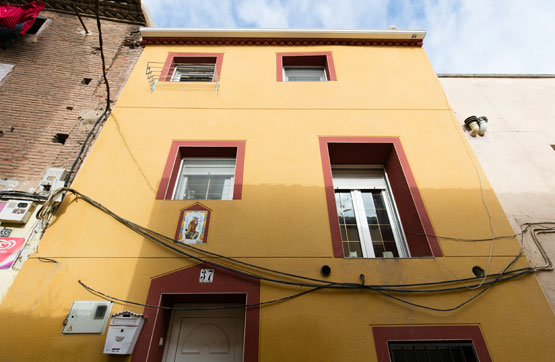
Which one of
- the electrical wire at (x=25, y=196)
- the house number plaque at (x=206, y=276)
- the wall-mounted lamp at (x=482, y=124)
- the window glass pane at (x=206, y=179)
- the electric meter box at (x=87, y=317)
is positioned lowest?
the electric meter box at (x=87, y=317)

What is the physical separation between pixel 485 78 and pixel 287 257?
647 cm

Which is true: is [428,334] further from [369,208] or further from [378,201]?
[378,201]

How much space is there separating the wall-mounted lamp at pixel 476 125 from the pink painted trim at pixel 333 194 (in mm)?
1581

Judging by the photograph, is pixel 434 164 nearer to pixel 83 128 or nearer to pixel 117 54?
pixel 83 128

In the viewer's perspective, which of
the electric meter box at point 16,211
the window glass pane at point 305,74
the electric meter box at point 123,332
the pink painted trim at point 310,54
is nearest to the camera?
the electric meter box at point 123,332

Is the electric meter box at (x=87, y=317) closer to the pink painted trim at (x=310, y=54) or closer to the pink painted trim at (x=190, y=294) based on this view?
the pink painted trim at (x=190, y=294)

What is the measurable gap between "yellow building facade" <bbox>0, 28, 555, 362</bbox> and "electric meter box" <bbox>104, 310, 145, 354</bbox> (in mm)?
140

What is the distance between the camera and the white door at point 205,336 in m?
3.69

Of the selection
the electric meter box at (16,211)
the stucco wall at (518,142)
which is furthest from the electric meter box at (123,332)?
the stucco wall at (518,142)

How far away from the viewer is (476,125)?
5.39 meters

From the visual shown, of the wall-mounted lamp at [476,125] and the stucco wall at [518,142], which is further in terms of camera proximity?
the wall-mounted lamp at [476,125]

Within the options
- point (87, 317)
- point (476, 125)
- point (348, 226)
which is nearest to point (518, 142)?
point (476, 125)

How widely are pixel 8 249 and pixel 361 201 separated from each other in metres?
5.39

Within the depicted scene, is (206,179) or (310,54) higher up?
(310,54)
